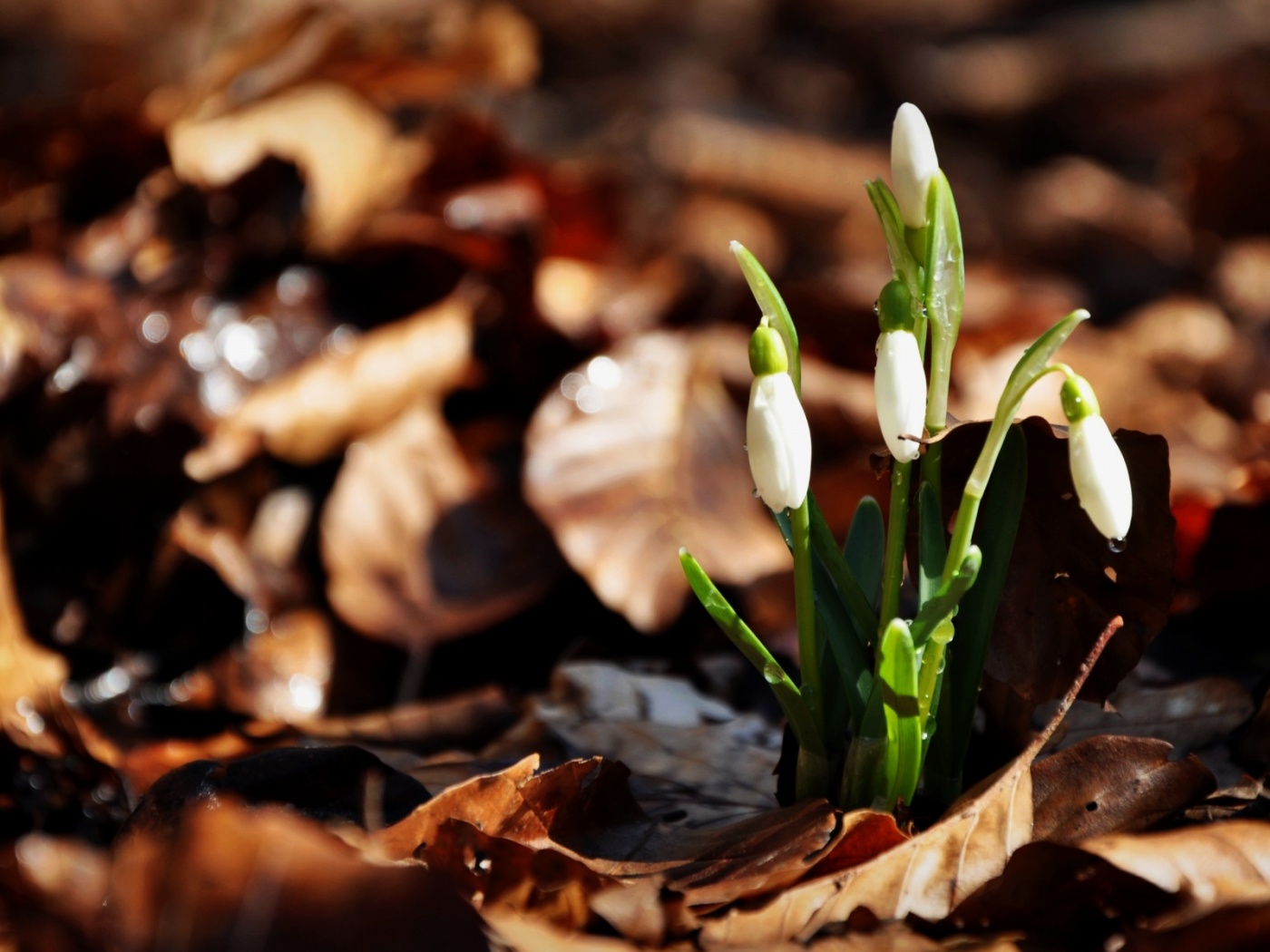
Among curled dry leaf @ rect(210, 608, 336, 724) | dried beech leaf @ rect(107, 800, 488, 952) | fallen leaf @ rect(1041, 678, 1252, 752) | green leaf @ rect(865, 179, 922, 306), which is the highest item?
green leaf @ rect(865, 179, 922, 306)

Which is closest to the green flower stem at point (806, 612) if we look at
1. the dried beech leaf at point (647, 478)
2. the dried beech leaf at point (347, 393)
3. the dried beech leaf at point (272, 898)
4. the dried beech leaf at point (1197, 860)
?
the dried beech leaf at point (1197, 860)

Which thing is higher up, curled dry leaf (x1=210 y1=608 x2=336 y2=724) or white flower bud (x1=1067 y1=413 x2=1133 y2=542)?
white flower bud (x1=1067 y1=413 x2=1133 y2=542)

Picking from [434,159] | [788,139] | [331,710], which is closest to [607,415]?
[331,710]

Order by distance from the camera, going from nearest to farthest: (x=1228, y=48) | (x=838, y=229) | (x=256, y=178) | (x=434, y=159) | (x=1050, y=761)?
(x=1050, y=761)
(x=256, y=178)
(x=434, y=159)
(x=838, y=229)
(x=1228, y=48)

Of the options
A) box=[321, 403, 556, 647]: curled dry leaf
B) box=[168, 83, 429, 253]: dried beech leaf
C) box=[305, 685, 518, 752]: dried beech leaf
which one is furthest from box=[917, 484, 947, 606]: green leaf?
box=[168, 83, 429, 253]: dried beech leaf

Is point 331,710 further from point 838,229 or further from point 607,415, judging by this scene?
point 838,229

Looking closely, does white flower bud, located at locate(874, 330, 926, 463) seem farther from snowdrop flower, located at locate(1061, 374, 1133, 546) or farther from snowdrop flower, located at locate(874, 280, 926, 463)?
snowdrop flower, located at locate(1061, 374, 1133, 546)

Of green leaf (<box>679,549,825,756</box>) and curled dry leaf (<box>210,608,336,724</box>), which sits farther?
curled dry leaf (<box>210,608,336,724</box>)

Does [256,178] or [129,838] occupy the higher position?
[256,178]

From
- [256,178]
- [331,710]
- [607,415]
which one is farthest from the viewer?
[256,178]
